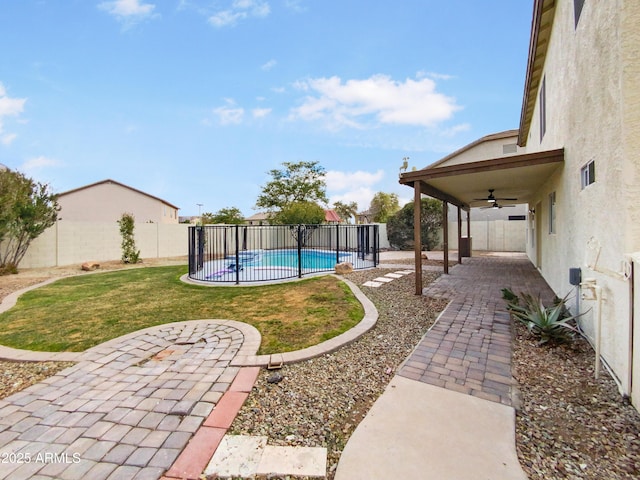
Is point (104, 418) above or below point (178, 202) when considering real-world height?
below

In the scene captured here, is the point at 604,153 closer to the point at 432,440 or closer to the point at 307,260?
the point at 432,440

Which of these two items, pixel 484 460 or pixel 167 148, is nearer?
pixel 484 460

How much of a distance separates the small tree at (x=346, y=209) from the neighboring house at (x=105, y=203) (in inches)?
964

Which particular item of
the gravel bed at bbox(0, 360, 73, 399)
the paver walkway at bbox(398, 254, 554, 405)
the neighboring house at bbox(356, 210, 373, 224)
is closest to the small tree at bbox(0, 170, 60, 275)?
the gravel bed at bbox(0, 360, 73, 399)

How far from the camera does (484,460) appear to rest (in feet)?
6.35

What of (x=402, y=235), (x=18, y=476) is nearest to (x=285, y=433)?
(x=18, y=476)

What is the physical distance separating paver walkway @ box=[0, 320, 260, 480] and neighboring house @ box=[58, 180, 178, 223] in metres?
29.6

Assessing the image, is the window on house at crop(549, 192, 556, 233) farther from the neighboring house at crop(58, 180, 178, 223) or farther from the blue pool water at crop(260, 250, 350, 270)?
the neighboring house at crop(58, 180, 178, 223)

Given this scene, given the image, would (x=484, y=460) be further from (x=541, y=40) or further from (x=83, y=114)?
(x=83, y=114)

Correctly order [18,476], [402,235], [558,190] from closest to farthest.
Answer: [18,476], [558,190], [402,235]

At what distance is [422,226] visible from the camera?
17766 millimetres

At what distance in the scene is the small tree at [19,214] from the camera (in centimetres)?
1016

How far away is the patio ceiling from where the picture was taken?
5270 mm

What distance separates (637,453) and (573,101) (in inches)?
185
